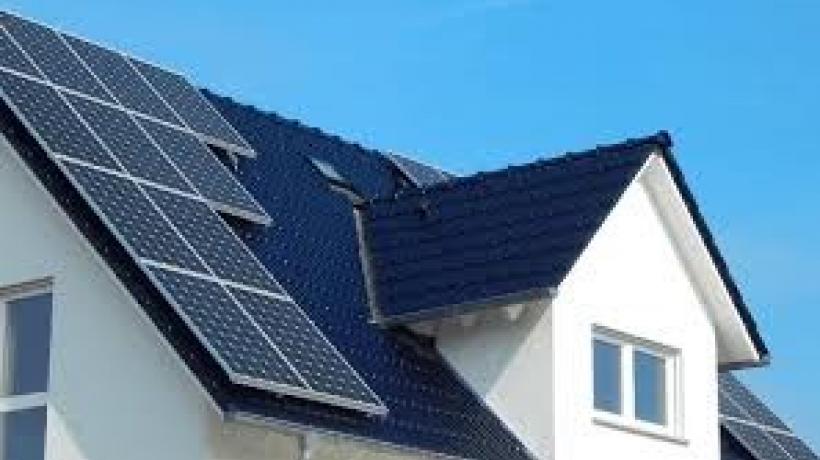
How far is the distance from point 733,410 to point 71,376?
35.1 ft

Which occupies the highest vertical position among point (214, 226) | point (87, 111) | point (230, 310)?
point (87, 111)

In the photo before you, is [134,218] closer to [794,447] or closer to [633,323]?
[633,323]

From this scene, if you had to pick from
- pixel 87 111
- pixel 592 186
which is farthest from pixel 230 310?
pixel 592 186

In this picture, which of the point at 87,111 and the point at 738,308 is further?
the point at 738,308

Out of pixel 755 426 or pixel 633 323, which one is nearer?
pixel 633 323

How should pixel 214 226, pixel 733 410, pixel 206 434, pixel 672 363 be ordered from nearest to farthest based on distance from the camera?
pixel 206 434 → pixel 214 226 → pixel 672 363 → pixel 733 410

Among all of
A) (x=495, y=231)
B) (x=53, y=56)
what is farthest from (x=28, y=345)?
(x=495, y=231)

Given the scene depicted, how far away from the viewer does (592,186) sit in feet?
68.7

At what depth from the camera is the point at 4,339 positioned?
1797 centimetres

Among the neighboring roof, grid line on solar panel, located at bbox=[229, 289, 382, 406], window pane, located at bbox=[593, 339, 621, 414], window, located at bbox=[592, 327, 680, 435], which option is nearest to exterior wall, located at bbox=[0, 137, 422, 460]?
grid line on solar panel, located at bbox=[229, 289, 382, 406]

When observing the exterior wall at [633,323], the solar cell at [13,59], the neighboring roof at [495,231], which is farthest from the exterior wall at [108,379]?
the neighboring roof at [495,231]

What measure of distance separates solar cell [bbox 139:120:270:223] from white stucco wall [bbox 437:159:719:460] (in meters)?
2.58

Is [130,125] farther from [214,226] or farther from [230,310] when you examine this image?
[230,310]

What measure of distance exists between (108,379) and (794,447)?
37.2ft
